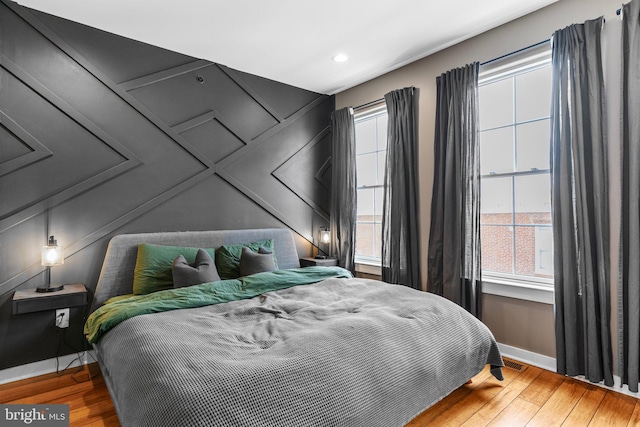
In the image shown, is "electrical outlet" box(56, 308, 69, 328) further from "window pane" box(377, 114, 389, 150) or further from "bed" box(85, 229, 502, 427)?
"window pane" box(377, 114, 389, 150)

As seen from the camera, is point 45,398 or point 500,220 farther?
point 500,220

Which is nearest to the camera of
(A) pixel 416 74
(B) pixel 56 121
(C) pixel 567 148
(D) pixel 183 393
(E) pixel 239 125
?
(D) pixel 183 393

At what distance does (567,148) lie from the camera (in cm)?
248

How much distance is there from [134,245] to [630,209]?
12.5 feet

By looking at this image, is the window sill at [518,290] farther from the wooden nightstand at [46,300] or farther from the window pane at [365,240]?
the wooden nightstand at [46,300]

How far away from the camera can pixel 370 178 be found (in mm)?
4305

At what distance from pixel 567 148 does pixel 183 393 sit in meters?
2.84

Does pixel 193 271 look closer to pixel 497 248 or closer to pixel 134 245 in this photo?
pixel 134 245

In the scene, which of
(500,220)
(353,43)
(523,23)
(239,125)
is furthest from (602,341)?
(239,125)

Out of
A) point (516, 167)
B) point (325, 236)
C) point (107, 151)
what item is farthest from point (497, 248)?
point (107, 151)

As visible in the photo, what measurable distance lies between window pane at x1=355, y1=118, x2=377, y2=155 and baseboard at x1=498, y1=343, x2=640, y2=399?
2.59 meters

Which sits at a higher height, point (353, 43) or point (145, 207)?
Result: point (353, 43)

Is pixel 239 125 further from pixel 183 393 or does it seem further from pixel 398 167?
pixel 183 393

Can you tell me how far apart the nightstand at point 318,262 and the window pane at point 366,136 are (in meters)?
1.46
